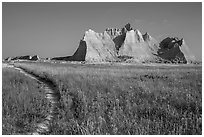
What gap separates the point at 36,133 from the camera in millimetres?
5223

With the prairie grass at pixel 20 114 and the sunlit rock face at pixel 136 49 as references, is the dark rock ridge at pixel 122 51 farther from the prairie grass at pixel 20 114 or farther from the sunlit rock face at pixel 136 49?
the prairie grass at pixel 20 114

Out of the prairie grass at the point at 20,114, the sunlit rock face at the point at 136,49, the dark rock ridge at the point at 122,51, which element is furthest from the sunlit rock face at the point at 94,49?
the prairie grass at the point at 20,114

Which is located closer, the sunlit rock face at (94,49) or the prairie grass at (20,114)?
the prairie grass at (20,114)

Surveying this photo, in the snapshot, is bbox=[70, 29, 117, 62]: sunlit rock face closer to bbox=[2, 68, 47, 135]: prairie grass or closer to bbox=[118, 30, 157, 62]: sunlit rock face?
bbox=[118, 30, 157, 62]: sunlit rock face

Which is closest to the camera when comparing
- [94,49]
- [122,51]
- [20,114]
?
[20,114]

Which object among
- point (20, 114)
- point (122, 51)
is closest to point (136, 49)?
point (122, 51)

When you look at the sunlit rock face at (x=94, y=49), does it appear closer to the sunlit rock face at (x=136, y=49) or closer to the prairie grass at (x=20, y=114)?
the sunlit rock face at (x=136, y=49)

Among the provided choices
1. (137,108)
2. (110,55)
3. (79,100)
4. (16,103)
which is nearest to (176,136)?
(137,108)

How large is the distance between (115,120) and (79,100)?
2.40m

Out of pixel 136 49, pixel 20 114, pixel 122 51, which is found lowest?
pixel 20 114

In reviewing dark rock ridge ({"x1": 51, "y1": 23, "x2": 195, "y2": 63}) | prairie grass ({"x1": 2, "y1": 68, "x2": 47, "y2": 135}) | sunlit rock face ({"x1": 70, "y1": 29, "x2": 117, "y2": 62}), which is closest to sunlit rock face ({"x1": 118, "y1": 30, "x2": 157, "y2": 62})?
dark rock ridge ({"x1": 51, "y1": 23, "x2": 195, "y2": 63})

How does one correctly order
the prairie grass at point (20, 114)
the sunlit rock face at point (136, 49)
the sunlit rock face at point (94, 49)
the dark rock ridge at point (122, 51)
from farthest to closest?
the sunlit rock face at point (136, 49) → the dark rock ridge at point (122, 51) → the sunlit rock face at point (94, 49) → the prairie grass at point (20, 114)

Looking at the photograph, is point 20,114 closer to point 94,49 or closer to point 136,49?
point 94,49

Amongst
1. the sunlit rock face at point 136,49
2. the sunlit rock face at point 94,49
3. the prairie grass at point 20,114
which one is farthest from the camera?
the sunlit rock face at point 136,49
